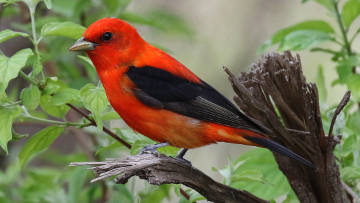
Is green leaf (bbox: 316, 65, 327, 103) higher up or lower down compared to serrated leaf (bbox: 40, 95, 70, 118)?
higher up

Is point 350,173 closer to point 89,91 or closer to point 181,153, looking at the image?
point 181,153

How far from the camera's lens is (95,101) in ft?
9.87

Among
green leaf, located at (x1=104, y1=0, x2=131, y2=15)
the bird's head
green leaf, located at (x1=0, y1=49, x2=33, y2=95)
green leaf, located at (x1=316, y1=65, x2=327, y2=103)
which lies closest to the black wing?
the bird's head

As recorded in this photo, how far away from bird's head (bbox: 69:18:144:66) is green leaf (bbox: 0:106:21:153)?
584mm

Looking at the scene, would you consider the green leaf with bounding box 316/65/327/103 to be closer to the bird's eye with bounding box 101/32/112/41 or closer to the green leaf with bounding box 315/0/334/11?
the green leaf with bounding box 315/0/334/11

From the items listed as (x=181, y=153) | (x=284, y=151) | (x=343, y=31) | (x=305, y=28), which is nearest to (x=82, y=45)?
(x=181, y=153)

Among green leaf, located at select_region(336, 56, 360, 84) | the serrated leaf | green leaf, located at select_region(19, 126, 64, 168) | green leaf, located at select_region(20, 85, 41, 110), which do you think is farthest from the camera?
green leaf, located at select_region(336, 56, 360, 84)

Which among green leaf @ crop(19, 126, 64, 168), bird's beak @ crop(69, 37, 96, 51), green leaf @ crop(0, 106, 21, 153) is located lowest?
green leaf @ crop(19, 126, 64, 168)

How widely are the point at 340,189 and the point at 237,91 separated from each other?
2.32 ft

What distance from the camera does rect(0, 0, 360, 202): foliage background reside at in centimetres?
316

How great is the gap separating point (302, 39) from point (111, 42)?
1136 mm

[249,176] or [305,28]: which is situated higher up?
[305,28]

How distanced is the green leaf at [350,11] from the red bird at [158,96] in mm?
994

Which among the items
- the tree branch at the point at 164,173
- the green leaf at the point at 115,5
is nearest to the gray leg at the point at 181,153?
the tree branch at the point at 164,173
